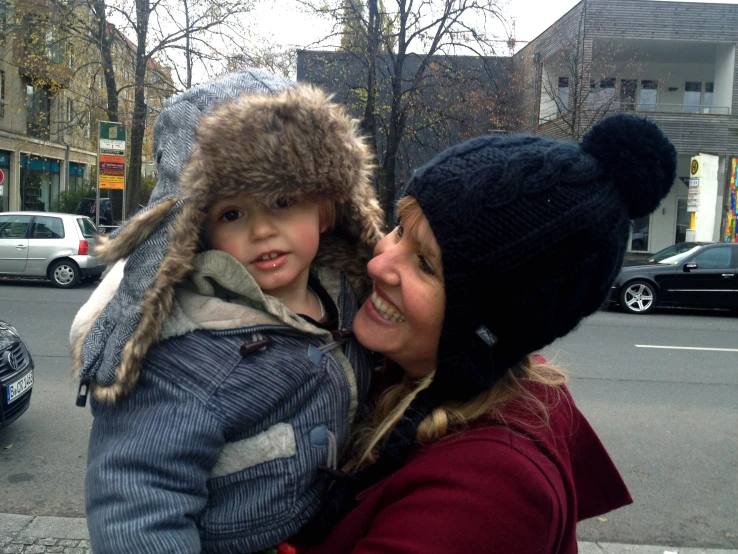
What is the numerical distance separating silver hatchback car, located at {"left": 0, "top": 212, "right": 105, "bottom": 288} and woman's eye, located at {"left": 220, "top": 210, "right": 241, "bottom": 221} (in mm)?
13049

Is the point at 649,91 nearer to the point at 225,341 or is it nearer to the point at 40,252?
the point at 40,252

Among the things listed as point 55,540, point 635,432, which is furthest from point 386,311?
point 635,432

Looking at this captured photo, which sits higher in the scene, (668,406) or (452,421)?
(452,421)

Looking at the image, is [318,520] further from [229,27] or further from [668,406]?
[229,27]

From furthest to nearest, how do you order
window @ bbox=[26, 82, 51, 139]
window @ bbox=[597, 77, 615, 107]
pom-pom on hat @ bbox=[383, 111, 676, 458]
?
1. window @ bbox=[26, 82, 51, 139]
2. window @ bbox=[597, 77, 615, 107]
3. pom-pom on hat @ bbox=[383, 111, 676, 458]

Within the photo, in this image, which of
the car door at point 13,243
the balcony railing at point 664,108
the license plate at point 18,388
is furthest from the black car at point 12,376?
the balcony railing at point 664,108

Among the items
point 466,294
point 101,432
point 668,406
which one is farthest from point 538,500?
point 668,406

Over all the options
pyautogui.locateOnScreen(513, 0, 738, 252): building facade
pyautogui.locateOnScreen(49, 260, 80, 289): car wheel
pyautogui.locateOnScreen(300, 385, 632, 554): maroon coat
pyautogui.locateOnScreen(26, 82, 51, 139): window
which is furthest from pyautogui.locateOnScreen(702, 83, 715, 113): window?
pyautogui.locateOnScreen(26, 82, 51, 139): window

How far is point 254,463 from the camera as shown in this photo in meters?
1.41

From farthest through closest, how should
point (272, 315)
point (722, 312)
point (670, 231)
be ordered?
point (670, 231) → point (722, 312) → point (272, 315)

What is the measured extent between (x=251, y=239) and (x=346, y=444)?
1.83 feet

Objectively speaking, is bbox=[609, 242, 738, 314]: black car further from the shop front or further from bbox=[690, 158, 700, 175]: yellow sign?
the shop front

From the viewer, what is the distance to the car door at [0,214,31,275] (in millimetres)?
13617

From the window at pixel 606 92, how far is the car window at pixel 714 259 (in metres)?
6.11
